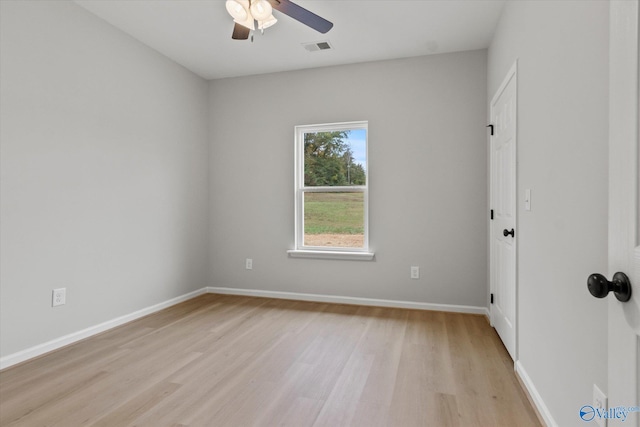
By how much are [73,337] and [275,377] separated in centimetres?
178

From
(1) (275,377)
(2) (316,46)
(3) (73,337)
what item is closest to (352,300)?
(1) (275,377)

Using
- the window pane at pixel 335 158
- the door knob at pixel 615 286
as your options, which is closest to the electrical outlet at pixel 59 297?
the window pane at pixel 335 158

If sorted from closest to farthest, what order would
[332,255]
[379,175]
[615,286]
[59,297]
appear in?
[615,286], [59,297], [379,175], [332,255]

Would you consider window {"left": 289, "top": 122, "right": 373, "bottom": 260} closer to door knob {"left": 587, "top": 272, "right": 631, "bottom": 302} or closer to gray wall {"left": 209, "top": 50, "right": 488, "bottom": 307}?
gray wall {"left": 209, "top": 50, "right": 488, "bottom": 307}

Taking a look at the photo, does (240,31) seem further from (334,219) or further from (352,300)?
(352,300)

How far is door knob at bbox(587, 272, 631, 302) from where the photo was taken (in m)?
0.73

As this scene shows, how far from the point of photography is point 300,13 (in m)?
2.26

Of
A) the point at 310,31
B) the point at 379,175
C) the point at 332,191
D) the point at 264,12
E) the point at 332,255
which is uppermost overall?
the point at 310,31

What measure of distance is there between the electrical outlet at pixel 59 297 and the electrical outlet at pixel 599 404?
3274 millimetres

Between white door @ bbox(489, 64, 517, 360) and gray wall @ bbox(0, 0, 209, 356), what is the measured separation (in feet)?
10.7

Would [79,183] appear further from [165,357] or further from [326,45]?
[326,45]

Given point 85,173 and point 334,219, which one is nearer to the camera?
point 85,173

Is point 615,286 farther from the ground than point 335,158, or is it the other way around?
point 335,158

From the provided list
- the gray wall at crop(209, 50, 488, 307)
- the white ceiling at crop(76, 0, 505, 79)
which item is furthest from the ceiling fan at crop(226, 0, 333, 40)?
the gray wall at crop(209, 50, 488, 307)
